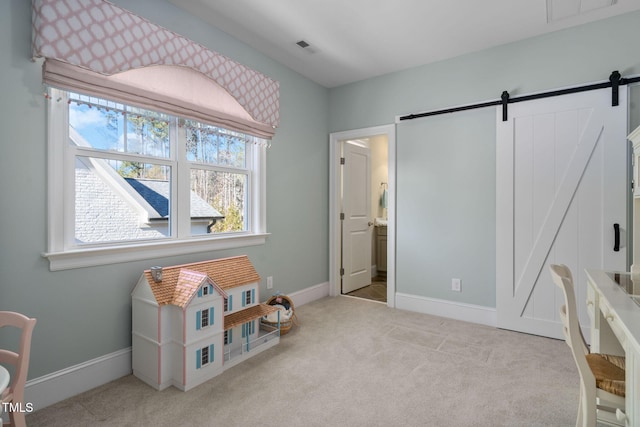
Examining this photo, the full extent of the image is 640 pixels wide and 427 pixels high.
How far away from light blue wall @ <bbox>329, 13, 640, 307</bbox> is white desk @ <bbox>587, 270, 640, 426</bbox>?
133 centimetres

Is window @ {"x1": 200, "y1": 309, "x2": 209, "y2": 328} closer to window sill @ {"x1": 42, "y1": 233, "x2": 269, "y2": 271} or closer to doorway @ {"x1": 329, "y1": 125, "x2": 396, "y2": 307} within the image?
window sill @ {"x1": 42, "y1": 233, "x2": 269, "y2": 271}

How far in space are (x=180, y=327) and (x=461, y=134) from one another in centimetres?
303

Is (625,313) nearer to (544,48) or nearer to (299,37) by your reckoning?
(544,48)

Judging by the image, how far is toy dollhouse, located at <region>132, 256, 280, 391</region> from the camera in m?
2.08

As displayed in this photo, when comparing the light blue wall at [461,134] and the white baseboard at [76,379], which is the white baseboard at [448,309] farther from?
the white baseboard at [76,379]

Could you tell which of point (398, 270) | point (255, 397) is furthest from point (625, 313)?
point (398, 270)

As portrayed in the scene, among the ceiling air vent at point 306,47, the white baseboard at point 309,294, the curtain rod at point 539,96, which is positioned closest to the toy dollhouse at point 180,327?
the white baseboard at point 309,294

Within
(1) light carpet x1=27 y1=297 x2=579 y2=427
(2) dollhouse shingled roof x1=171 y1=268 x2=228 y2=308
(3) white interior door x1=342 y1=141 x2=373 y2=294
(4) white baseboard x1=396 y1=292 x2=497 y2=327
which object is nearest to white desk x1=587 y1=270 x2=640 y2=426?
(1) light carpet x1=27 y1=297 x2=579 y2=427

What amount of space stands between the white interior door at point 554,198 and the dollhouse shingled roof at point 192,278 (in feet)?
7.77

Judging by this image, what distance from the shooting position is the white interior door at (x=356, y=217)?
438 centimetres

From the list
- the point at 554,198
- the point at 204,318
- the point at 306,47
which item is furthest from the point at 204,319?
the point at 554,198

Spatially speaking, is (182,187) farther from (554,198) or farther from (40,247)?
(554,198)

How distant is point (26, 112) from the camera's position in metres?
1.82

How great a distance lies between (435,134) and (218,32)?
7.57 ft
